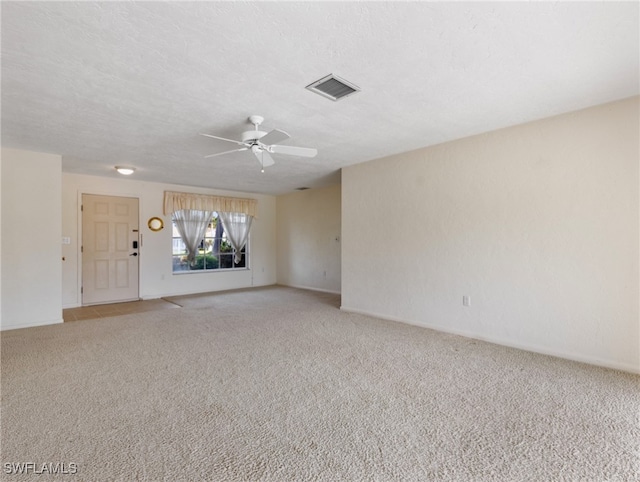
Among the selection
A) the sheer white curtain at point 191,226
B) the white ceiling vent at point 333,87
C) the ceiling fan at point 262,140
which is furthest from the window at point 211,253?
the white ceiling vent at point 333,87

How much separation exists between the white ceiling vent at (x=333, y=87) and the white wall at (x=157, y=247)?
506 cm

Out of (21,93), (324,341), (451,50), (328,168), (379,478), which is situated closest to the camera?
(379,478)

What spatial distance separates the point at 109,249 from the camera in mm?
6000

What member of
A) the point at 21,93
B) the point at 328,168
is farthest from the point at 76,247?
the point at 328,168

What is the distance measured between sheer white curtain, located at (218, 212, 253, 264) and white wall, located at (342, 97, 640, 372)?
12.7 feet

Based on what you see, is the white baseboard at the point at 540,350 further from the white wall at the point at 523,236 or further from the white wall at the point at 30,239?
the white wall at the point at 30,239

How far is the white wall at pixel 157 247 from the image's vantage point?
18.4 feet

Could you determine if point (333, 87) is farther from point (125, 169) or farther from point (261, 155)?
point (125, 169)

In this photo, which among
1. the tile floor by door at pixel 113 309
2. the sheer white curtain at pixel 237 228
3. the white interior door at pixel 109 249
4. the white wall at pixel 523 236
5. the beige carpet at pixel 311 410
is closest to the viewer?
the beige carpet at pixel 311 410

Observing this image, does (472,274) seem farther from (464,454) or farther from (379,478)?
(379,478)

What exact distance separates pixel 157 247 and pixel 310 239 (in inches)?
127

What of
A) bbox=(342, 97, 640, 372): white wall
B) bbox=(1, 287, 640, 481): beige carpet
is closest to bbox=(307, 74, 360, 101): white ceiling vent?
bbox=(342, 97, 640, 372): white wall

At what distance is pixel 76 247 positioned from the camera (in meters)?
5.63

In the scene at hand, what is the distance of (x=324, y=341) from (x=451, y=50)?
9.85 ft
